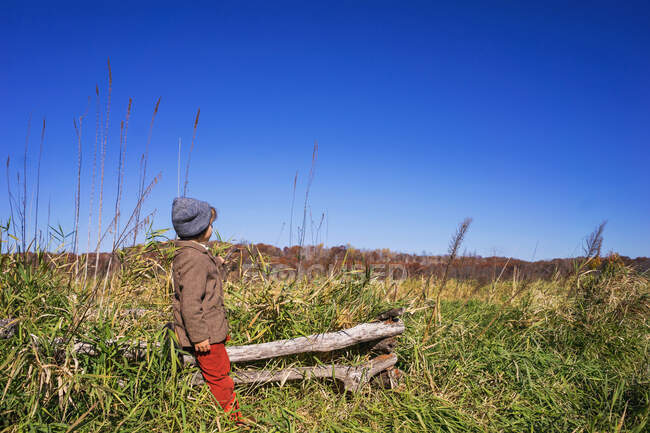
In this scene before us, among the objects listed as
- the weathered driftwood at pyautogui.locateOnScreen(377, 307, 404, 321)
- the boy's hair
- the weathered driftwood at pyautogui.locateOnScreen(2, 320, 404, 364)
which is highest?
the boy's hair

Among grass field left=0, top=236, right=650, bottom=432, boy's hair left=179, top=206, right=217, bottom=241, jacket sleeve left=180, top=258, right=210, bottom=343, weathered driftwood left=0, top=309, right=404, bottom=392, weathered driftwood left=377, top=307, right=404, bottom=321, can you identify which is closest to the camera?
grass field left=0, top=236, right=650, bottom=432

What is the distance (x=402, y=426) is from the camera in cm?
280

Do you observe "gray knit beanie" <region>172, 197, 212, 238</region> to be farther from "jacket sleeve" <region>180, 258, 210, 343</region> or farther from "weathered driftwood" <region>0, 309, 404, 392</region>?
"weathered driftwood" <region>0, 309, 404, 392</region>

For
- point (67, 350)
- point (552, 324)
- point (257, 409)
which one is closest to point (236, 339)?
point (257, 409)

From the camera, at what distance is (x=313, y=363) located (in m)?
3.23

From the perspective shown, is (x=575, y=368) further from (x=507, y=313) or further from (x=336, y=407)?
(x=336, y=407)

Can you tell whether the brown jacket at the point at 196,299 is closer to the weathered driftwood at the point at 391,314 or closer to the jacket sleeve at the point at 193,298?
the jacket sleeve at the point at 193,298

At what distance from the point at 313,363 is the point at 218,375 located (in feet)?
2.75

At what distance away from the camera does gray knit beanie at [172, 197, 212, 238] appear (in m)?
2.98

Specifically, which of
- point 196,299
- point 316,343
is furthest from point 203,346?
point 316,343

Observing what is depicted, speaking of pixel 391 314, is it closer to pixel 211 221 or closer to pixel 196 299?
pixel 196 299

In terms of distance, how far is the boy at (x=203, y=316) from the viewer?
2701mm

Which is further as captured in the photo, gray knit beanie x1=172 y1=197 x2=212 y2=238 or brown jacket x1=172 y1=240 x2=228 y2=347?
gray knit beanie x1=172 y1=197 x2=212 y2=238

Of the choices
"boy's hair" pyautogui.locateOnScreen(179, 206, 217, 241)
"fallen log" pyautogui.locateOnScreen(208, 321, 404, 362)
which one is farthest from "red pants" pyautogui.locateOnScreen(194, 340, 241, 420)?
"boy's hair" pyautogui.locateOnScreen(179, 206, 217, 241)
